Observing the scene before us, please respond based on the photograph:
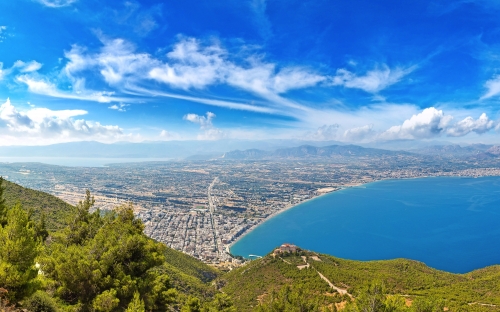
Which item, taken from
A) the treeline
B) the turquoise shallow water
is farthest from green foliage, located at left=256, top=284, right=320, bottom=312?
the turquoise shallow water

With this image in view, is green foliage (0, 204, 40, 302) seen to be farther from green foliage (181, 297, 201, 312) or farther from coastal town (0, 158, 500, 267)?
coastal town (0, 158, 500, 267)

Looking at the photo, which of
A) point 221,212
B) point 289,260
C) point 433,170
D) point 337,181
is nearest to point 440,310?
point 289,260

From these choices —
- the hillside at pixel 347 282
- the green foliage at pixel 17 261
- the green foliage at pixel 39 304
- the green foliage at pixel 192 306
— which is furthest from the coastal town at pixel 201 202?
the green foliage at pixel 17 261

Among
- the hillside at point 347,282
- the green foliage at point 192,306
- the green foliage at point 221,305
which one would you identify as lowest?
the hillside at point 347,282

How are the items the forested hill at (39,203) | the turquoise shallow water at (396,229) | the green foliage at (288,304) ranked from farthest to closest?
1. the turquoise shallow water at (396,229)
2. the forested hill at (39,203)
3. the green foliage at (288,304)

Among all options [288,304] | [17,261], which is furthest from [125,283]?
[288,304]

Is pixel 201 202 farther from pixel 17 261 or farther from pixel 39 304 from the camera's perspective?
pixel 17 261

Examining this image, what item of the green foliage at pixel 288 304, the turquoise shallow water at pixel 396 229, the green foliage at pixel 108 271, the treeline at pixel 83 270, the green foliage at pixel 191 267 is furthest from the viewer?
the turquoise shallow water at pixel 396 229

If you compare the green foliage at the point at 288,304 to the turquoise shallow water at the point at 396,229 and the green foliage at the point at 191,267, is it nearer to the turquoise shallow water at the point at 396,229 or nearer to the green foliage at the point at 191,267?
the green foliage at the point at 191,267
